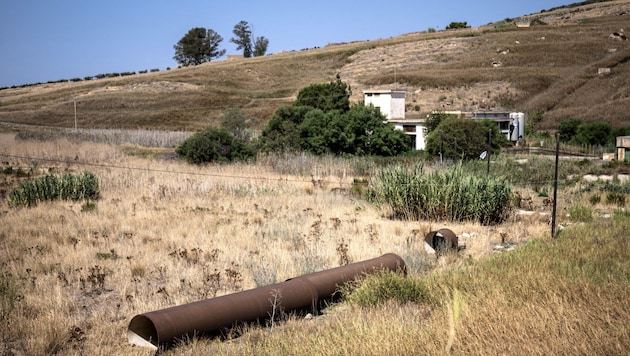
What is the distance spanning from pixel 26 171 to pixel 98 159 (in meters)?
3.70

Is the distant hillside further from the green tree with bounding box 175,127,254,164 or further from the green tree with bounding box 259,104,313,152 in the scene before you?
the green tree with bounding box 175,127,254,164

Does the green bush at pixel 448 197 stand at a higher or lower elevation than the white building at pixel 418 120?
lower

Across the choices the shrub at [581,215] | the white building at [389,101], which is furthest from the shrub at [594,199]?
the white building at [389,101]

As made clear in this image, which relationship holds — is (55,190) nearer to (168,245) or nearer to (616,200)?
(168,245)

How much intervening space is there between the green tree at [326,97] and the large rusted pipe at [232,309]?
40101 millimetres

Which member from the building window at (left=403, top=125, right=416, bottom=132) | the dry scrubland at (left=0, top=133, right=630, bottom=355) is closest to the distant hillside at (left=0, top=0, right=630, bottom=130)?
the building window at (left=403, top=125, right=416, bottom=132)

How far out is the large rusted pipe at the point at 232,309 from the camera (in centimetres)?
714

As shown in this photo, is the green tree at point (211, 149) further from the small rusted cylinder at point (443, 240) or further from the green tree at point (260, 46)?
the green tree at point (260, 46)

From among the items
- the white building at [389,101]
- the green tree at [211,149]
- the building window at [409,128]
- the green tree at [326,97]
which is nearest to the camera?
the green tree at [211,149]

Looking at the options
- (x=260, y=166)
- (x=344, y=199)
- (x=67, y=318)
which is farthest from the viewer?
(x=260, y=166)

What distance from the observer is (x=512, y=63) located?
252 ft

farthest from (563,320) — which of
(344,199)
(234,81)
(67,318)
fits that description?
(234,81)

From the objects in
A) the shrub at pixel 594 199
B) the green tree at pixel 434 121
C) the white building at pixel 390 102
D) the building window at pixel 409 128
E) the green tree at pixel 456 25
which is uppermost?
the green tree at pixel 456 25

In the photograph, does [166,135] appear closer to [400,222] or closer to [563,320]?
[400,222]
